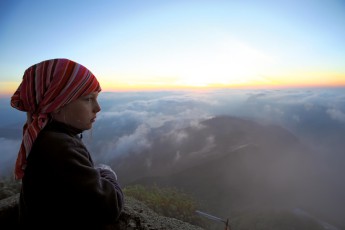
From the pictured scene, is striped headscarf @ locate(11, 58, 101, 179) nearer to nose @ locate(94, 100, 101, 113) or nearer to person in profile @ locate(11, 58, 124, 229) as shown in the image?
person in profile @ locate(11, 58, 124, 229)

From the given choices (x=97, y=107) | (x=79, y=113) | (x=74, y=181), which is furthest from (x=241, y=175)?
(x=74, y=181)

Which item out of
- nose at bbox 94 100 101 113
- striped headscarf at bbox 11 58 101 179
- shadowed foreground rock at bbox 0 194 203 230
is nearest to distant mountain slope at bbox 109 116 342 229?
shadowed foreground rock at bbox 0 194 203 230

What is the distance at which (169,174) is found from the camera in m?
158

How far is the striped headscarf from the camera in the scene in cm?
166

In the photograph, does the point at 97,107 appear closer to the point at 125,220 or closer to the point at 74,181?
the point at 74,181

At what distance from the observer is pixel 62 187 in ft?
4.97

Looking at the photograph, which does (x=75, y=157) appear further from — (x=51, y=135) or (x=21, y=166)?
(x=21, y=166)

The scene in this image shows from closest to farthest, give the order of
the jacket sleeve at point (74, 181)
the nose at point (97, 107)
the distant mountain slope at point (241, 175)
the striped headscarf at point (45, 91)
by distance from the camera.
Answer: the jacket sleeve at point (74, 181) → the striped headscarf at point (45, 91) → the nose at point (97, 107) → the distant mountain slope at point (241, 175)

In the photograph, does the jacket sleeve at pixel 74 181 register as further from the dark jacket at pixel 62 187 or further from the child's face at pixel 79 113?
the child's face at pixel 79 113

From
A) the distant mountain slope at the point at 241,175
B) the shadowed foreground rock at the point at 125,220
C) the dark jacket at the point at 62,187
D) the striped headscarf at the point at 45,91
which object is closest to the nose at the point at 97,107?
the striped headscarf at the point at 45,91

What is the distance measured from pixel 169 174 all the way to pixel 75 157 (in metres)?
160

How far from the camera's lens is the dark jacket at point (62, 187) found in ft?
4.95

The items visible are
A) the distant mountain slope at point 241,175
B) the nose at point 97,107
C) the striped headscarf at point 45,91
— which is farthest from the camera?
the distant mountain slope at point 241,175

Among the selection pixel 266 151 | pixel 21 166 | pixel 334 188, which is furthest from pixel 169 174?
pixel 21 166
